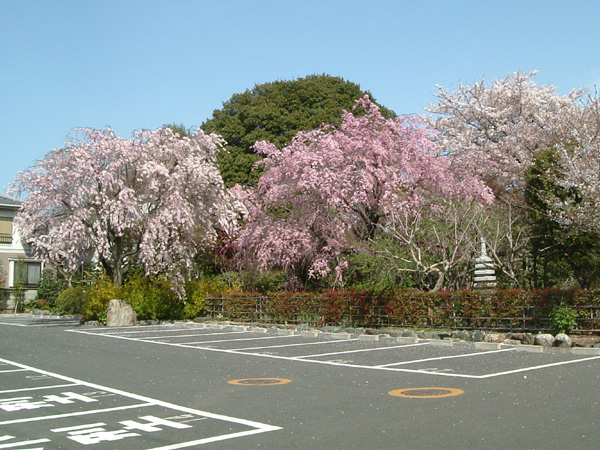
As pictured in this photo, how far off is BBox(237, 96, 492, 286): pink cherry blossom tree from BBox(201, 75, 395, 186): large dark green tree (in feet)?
41.3

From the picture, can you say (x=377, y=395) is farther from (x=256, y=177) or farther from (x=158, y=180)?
(x=256, y=177)

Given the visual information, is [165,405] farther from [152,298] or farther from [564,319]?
[152,298]

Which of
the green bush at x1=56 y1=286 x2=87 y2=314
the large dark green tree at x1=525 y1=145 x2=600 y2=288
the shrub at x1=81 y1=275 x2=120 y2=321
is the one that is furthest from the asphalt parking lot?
the green bush at x1=56 y1=286 x2=87 y2=314

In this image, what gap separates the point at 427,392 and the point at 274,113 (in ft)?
109

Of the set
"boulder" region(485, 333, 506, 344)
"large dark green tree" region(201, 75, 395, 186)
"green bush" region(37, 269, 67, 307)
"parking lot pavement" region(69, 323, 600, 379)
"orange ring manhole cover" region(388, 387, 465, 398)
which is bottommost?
"parking lot pavement" region(69, 323, 600, 379)

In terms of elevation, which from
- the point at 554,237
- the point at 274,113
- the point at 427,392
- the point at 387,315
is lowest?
the point at 427,392

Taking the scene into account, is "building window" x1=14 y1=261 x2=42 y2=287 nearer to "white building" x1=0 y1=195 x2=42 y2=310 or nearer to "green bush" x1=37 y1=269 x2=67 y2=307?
"white building" x1=0 y1=195 x2=42 y2=310

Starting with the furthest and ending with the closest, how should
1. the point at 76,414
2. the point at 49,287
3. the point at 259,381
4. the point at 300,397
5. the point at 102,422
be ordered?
1. the point at 49,287
2. the point at 259,381
3. the point at 300,397
4. the point at 76,414
5. the point at 102,422

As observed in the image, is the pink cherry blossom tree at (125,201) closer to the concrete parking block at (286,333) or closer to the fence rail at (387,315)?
the fence rail at (387,315)

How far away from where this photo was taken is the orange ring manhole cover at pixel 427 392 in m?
9.27

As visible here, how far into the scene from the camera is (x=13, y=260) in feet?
143

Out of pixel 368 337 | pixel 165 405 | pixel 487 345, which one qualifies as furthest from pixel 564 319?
pixel 165 405

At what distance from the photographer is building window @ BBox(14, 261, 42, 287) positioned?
4275cm

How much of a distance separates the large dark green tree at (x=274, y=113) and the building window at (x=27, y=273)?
15.4 meters
